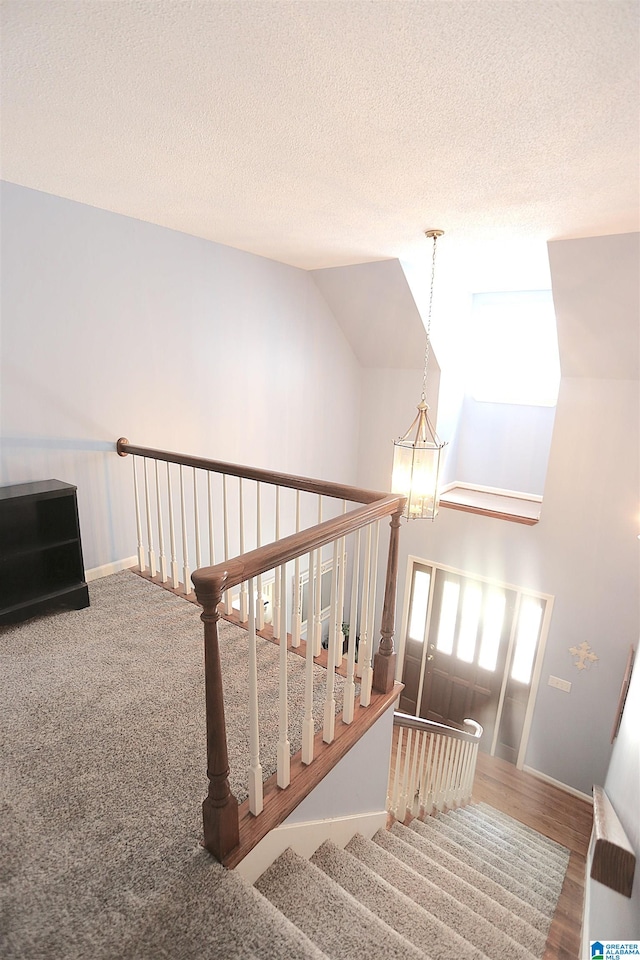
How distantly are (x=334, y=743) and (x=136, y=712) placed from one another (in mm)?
847

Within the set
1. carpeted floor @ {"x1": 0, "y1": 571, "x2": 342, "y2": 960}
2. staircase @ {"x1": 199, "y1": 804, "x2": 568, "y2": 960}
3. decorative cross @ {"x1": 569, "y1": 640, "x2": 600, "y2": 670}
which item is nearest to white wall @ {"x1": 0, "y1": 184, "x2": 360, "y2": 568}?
carpeted floor @ {"x1": 0, "y1": 571, "x2": 342, "y2": 960}

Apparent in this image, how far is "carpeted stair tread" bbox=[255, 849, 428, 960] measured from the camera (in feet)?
4.54

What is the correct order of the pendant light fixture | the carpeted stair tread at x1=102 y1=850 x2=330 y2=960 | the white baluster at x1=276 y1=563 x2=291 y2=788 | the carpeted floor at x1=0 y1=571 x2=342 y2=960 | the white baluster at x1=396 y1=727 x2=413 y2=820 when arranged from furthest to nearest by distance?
the pendant light fixture
the white baluster at x1=396 y1=727 x2=413 y2=820
the white baluster at x1=276 y1=563 x2=291 y2=788
the carpeted floor at x1=0 y1=571 x2=342 y2=960
the carpeted stair tread at x1=102 y1=850 x2=330 y2=960

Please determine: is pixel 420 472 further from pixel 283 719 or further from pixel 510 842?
pixel 510 842

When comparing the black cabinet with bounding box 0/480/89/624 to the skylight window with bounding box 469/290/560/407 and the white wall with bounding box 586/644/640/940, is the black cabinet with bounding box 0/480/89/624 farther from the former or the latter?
the skylight window with bounding box 469/290/560/407

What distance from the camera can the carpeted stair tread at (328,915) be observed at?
1385 millimetres

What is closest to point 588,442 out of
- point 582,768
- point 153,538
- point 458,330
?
point 458,330

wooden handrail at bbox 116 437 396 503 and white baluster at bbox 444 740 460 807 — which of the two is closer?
wooden handrail at bbox 116 437 396 503

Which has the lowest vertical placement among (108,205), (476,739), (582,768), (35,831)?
(582,768)

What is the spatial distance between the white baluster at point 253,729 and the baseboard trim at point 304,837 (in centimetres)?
13

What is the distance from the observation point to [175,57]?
1447 mm

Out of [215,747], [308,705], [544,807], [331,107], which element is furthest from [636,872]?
[544,807]

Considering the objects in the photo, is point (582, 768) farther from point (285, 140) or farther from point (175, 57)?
point (175, 57)

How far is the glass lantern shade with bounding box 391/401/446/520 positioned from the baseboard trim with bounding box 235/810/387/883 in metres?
1.77
